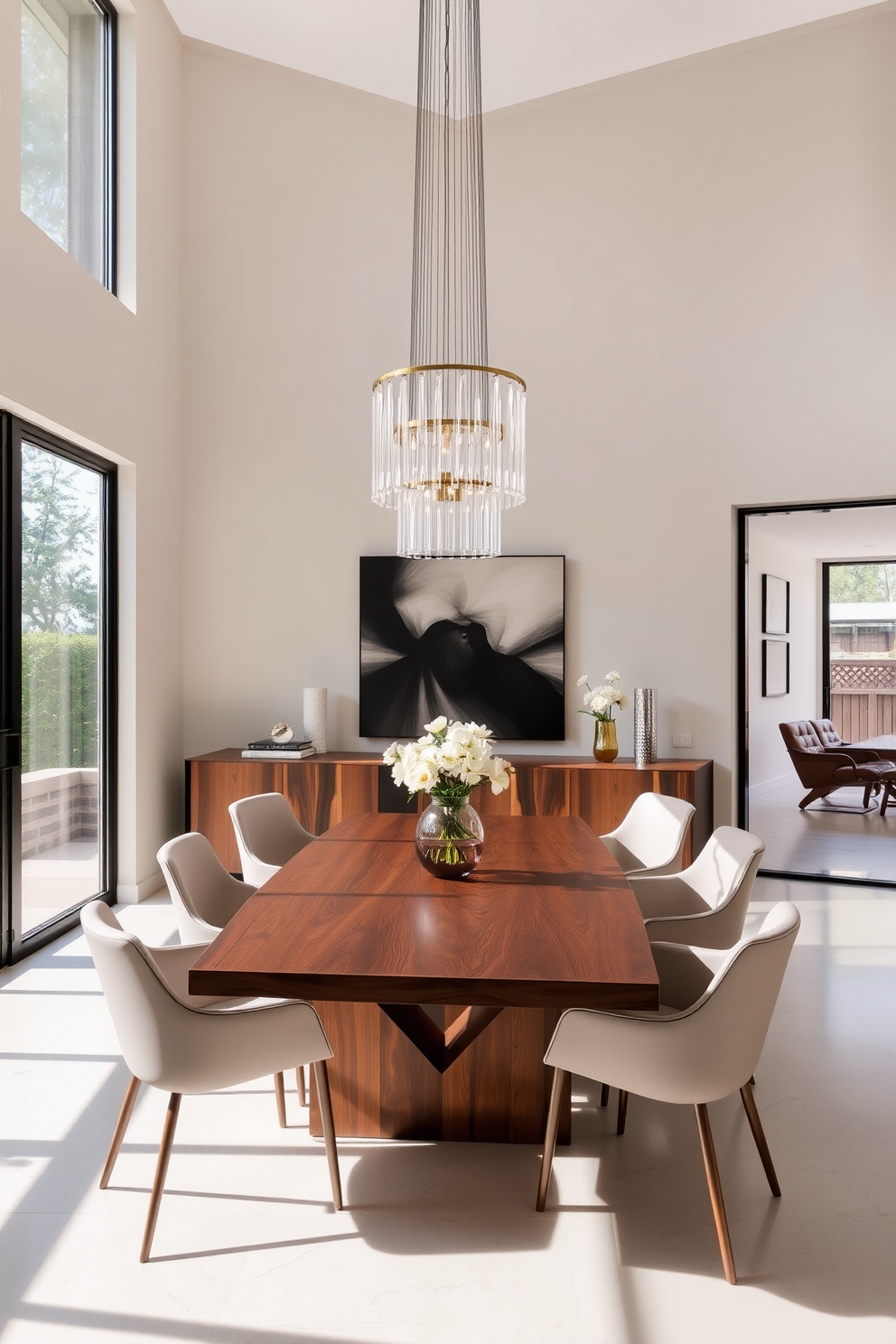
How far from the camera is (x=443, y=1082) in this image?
8.33 feet

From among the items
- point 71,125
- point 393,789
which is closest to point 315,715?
point 393,789

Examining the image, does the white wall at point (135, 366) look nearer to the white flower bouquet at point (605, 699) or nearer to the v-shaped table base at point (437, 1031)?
the white flower bouquet at point (605, 699)

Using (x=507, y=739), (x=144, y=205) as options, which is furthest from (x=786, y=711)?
(x=144, y=205)

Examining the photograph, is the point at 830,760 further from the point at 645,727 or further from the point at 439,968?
the point at 439,968

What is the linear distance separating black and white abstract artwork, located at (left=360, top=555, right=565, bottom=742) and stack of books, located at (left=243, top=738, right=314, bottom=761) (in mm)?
474

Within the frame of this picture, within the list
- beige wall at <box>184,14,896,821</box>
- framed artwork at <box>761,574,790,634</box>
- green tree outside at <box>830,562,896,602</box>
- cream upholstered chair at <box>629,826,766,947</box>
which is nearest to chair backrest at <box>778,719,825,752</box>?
framed artwork at <box>761,574,790,634</box>

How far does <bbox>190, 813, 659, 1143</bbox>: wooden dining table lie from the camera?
6.30 ft

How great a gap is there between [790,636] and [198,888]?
5.51m

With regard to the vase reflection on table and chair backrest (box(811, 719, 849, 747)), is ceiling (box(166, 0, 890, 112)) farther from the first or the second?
chair backrest (box(811, 719, 849, 747))

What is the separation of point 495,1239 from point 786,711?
18.7ft

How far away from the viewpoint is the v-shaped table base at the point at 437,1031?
237 cm

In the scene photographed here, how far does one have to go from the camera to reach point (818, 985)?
378cm

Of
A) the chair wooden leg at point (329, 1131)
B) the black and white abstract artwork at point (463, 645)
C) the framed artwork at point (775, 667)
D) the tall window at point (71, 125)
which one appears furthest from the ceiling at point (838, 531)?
the chair wooden leg at point (329, 1131)

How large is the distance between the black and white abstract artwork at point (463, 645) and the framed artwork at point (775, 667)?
2.50 meters
